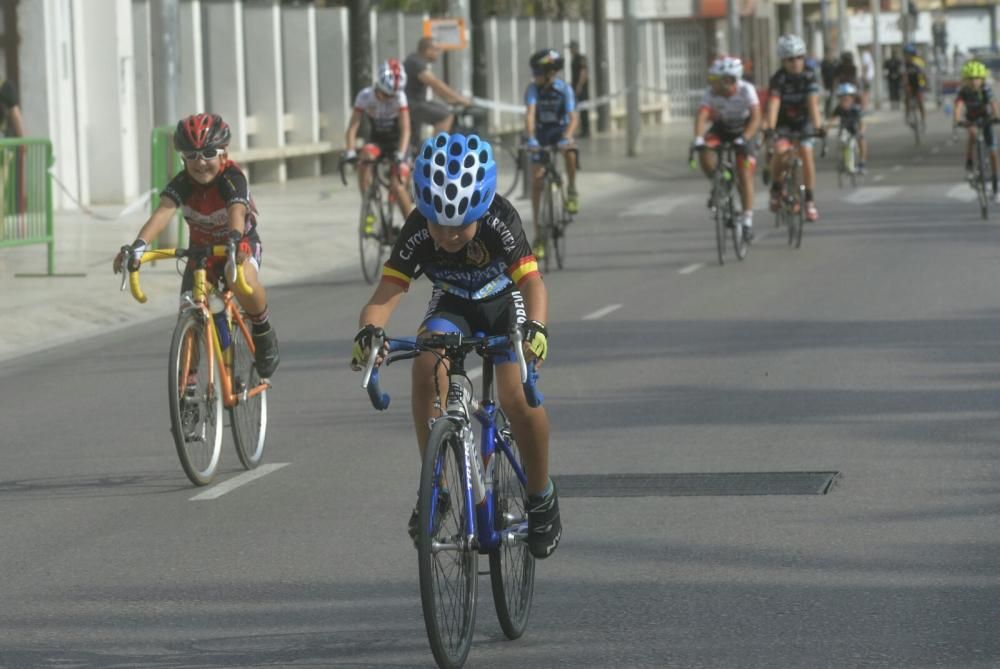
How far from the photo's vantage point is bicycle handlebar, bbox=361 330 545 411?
20.4 ft

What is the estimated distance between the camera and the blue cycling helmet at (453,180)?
6.41 meters

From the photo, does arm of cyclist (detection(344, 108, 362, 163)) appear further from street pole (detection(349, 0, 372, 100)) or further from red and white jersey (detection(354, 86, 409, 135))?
street pole (detection(349, 0, 372, 100))

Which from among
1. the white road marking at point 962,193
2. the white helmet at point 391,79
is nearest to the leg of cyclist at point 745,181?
the white helmet at point 391,79

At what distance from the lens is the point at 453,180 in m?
6.41

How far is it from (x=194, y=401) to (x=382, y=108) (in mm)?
10494

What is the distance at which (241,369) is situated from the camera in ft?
34.7

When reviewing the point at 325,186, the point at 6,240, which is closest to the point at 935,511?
the point at 6,240

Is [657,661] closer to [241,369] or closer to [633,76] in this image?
[241,369]

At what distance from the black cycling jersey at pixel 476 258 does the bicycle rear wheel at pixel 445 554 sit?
2.37ft

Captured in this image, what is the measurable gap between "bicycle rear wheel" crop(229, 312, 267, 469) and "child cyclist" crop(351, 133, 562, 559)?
3.50 m

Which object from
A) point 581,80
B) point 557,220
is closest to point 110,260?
point 557,220

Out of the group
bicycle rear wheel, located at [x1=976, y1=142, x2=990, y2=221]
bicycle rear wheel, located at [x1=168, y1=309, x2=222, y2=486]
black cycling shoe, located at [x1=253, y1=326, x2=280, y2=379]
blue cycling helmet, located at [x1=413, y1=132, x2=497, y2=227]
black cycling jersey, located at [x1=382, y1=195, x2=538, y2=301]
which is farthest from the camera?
bicycle rear wheel, located at [x1=976, y1=142, x2=990, y2=221]

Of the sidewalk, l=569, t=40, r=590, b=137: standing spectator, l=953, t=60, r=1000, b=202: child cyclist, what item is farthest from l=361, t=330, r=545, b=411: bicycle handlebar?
l=569, t=40, r=590, b=137: standing spectator

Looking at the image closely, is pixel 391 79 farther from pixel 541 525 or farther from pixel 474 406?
pixel 474 406
